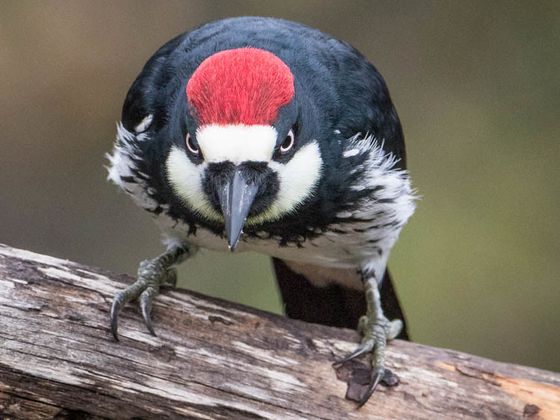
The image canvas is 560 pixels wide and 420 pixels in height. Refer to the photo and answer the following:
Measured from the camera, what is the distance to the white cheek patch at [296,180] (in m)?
3.12

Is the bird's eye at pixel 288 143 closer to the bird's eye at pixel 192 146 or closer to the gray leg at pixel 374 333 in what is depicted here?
the bird's eye at pixel 192 146

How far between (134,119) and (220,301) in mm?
734

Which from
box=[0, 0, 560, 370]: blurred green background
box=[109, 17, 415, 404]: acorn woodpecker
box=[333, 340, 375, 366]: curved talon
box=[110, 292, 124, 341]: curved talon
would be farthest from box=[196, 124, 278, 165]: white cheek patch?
box=[0, 0, 560, 370]: blurred green background

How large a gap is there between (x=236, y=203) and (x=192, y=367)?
26.1 inches

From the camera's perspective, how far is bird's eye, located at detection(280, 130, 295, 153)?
303cm

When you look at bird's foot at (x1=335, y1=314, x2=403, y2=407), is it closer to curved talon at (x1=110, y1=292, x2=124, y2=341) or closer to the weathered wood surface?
the weathered wood surface

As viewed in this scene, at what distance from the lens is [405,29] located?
21.6ft

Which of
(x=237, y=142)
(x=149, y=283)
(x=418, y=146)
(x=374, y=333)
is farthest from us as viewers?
(x=418, y=146)

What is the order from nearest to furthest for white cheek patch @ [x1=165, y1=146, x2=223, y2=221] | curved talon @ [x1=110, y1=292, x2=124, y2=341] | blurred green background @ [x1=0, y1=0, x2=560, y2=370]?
1. white cheek patch @ [x1=165, y1=146, x2=223, y2=221]
2. curved talon @ [x1=110, y1=292, x2=124, y2=341]
3. blurred green background @ [x1=0, y1=0, x2=560, y2=370]

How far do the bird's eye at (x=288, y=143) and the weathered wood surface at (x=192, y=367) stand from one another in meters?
0.74

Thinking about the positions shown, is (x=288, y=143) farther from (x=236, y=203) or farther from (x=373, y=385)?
(x=373, y=385)

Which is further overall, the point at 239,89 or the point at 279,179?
the point at 279,179

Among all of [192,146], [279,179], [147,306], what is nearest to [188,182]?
[192,146]

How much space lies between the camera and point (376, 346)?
3654 millimetres
